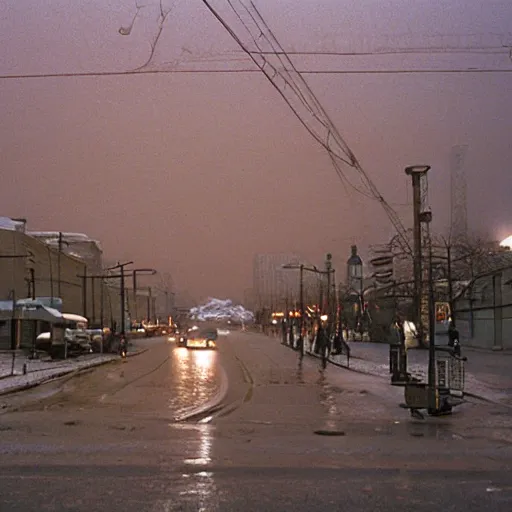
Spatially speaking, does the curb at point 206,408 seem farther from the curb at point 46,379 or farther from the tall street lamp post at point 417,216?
the tall street lamp post at point 417,216

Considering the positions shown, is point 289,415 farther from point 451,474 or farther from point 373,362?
point 373,362

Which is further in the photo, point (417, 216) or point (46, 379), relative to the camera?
point (417, 216)

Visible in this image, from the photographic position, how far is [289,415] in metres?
18.8

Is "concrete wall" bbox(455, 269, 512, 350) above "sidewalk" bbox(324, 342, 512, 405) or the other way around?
above

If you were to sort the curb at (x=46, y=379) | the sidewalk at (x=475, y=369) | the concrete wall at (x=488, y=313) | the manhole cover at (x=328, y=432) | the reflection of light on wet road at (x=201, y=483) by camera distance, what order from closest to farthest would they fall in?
the reflection of light on wet road at (x=201, y=483) → the manhole cover at (x=328, y=432) → the sidewalk at (x=475, y=369) → the curb at (x=46, y=379) → the concrete wall at (x=488, y=313)

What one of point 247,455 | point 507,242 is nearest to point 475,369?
point 247,455

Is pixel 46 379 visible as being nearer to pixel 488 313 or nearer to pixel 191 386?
pixel 191 386

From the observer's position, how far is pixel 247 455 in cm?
1238

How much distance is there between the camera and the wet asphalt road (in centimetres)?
896

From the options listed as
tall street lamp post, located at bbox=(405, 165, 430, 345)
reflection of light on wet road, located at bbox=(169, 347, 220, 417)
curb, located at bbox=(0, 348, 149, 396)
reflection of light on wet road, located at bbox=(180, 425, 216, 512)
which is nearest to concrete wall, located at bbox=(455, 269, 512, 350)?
tall street lamp post, located at bbox=(405, 165, 430, 345)

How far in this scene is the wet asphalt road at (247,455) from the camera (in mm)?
8961

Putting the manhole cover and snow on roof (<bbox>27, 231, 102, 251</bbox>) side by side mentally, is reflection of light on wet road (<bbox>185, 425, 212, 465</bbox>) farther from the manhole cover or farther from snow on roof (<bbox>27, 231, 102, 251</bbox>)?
snow on roof (<bbox>27, 231, 102, 251</bbox>)

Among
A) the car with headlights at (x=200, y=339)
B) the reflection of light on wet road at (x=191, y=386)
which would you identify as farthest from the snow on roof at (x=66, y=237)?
the reflection of light on wet road at (x=191, y=386)

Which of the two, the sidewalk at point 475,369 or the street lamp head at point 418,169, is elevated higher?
the street lamp head at point 418,169
